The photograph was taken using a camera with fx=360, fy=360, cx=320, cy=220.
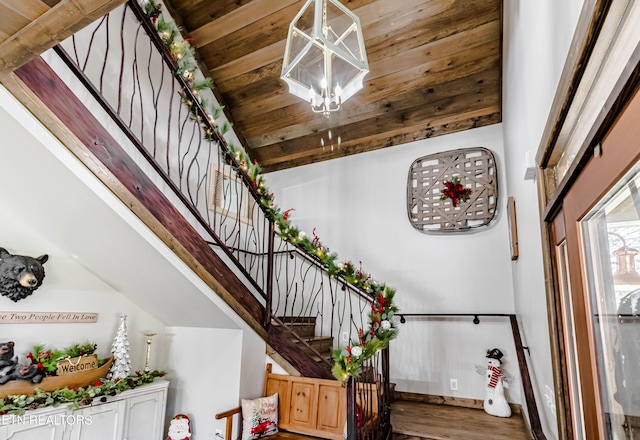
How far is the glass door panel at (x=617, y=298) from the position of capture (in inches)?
37.3

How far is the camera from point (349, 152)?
5.27 metres

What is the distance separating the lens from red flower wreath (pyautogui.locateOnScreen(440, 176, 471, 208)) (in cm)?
437

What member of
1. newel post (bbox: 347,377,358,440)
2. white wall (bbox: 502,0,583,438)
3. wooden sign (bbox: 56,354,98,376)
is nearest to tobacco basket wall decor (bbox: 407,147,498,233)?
white wall (bbox: 502,0,583,438)

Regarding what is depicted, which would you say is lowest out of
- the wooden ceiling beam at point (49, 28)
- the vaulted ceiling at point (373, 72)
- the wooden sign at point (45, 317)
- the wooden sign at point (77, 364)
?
the wooden sign at point (77, 364)

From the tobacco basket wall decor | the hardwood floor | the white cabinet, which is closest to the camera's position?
the white cabinet

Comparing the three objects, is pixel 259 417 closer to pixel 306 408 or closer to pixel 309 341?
pixel 306 408

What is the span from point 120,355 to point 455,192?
13.0ft

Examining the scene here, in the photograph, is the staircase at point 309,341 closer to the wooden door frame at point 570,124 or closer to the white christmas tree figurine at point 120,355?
the white christmas tree figurine at point 120,355

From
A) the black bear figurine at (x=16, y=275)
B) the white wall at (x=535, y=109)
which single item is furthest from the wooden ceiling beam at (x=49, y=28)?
the black bear figurine at (x=16, y=275)

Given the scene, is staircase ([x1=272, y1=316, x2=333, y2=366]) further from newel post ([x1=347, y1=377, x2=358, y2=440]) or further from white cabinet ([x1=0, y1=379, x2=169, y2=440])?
white cabinet ([x1=0, y1=379, x2=169, y2=440])

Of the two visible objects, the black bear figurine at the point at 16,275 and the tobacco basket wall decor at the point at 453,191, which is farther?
the tobacco basket wall decor at the point at 453,191

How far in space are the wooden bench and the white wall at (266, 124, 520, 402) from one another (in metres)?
1.39

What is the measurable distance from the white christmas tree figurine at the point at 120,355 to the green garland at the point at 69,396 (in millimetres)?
74

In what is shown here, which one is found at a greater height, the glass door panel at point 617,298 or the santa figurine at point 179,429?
the glass door panel at point 617,298
